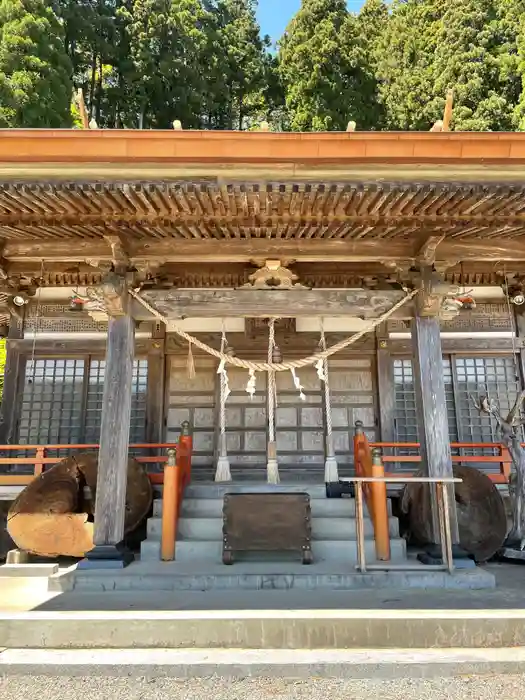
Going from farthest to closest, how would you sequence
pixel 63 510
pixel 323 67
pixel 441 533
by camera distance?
pixel 323 67 < pixel 63 510 < pixel 441 533

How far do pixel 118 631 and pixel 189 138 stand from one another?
4.26 m

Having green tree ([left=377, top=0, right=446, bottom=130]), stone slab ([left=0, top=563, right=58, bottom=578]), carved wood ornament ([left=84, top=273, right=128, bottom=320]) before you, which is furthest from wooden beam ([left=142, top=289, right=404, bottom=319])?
green tree ([left=377, top=0, right=446, bottom=130])

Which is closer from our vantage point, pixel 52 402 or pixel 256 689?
pixel 256 689

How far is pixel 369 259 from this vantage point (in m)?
6.15

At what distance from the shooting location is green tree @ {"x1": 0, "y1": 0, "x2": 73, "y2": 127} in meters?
17.0

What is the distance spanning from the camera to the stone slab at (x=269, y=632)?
3.87 metres

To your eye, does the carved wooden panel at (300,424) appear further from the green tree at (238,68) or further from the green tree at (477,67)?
the green tree at (238,68)

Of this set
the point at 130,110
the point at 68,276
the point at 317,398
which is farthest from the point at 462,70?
the point at 68,276

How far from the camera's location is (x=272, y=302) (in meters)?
6.08

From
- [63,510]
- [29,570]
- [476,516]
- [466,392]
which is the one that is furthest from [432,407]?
[29,570]

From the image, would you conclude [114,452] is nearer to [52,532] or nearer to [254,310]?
[52,532]

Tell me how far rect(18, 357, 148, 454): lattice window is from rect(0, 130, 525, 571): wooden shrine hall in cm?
3

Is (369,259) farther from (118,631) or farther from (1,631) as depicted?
(1,631)

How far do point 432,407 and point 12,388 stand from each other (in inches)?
275
